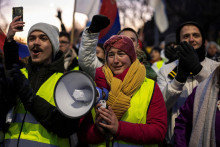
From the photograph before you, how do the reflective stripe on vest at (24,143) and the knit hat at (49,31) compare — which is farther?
the knit hat at (49,31)

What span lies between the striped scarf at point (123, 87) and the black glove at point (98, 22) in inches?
19.3

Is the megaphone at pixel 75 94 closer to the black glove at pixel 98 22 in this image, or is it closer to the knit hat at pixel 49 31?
the knit hat at pixel 49 31

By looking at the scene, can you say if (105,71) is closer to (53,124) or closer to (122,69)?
(122,69)

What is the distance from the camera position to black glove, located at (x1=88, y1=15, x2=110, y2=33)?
2637 millimetres

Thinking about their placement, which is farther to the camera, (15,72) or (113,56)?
(113,56)

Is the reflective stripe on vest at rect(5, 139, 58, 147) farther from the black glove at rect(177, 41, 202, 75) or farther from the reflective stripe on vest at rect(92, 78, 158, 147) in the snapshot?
the black glove at rect(177, 41, 202, 75)

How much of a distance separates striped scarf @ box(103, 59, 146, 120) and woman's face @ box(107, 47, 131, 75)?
0.06 metres

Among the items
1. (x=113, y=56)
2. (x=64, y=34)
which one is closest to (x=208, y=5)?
(x=64, y=34)

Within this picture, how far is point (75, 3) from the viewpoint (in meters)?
4.42

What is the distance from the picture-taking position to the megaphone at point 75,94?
6.41 ft

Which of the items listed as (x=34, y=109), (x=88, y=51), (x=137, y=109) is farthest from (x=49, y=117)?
(x=88, y=51)

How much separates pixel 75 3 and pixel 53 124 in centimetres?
280

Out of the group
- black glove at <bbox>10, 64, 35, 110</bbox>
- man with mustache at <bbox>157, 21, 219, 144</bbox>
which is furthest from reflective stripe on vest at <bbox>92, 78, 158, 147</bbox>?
black glove at <bbox>10, 64, 35, 110</bbox>

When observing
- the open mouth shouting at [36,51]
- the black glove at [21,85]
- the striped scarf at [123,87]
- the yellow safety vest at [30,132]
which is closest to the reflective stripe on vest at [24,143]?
the yellow safety vest at [30,132]
